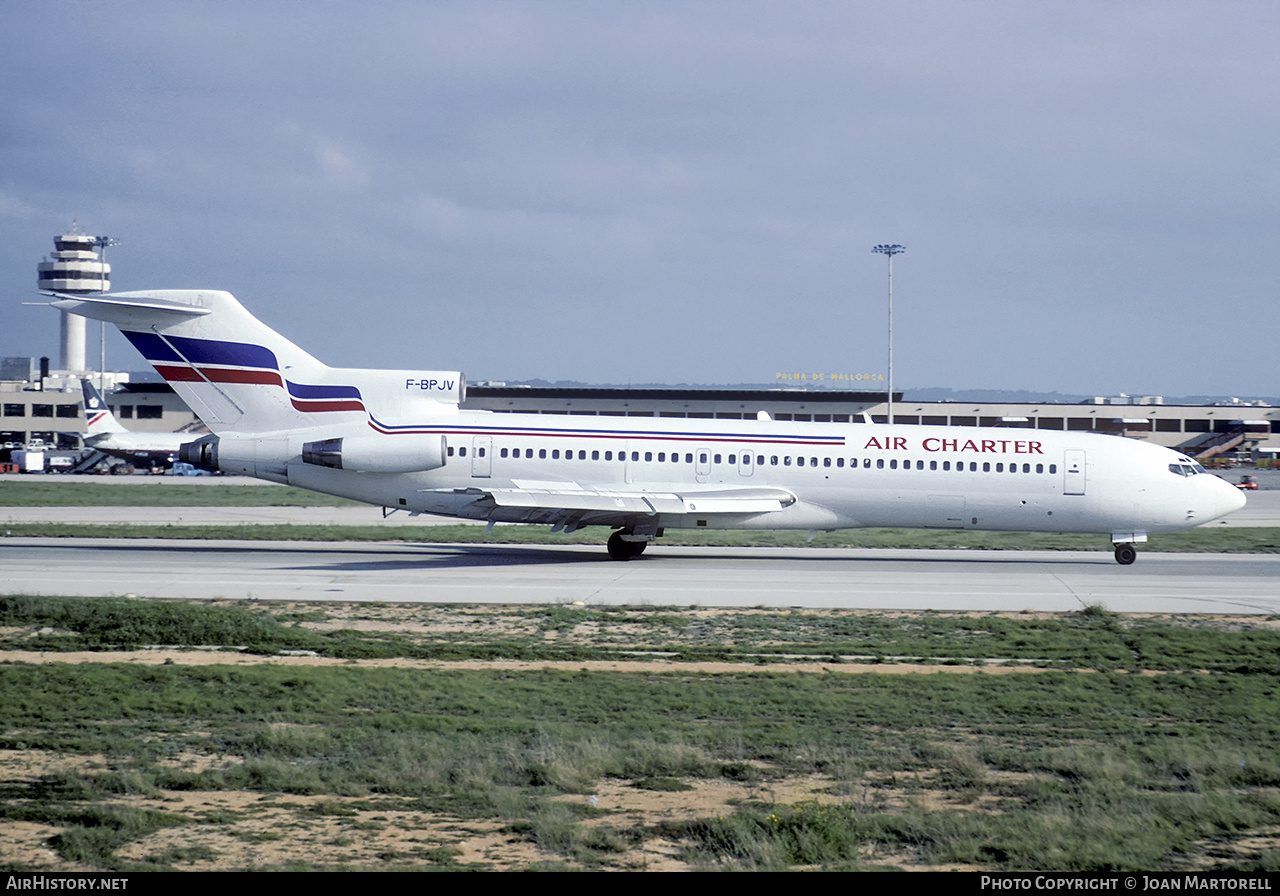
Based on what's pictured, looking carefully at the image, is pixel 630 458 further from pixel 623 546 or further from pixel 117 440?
pixel 117 440

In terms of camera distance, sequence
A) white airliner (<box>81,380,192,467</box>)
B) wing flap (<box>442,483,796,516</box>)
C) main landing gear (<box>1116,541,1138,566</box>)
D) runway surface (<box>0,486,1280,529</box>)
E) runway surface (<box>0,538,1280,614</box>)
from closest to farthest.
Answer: runway surface (<box>0,538,1280,614</box>) < wing flap (<box>442,483,796,516</box>) < main landing gear (<box>1116,541,1138,566</box>) < runway surface (<box>0,486,1280,529</box>) < white airliner (<box>81,380,192,467</box>)

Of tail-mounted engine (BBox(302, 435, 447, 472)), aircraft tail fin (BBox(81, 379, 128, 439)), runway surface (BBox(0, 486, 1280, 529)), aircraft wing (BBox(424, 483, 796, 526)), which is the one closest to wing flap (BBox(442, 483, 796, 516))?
aircraft wing (BBox(424, 483, 796, 526))

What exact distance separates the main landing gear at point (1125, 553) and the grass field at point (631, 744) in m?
11.0

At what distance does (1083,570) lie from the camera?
31109 millimetres

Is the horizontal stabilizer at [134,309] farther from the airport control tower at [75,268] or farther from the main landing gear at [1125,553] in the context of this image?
the airport control tower at [75,268]

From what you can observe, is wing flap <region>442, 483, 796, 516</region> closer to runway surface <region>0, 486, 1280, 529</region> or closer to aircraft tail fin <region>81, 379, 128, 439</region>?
runway surface <region>0, 486, 1280, 529</region>

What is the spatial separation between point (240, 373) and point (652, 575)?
13.3 meters

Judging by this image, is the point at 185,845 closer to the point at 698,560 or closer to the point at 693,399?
the point at 698,560

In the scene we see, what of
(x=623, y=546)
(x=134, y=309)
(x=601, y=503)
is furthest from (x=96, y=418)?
(x=601, y=503)

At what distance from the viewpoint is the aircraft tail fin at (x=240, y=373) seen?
3291 cm

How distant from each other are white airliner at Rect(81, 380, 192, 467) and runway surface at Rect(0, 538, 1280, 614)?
4324cm

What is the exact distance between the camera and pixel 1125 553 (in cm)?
3250

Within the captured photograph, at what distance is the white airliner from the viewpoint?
7706 cm

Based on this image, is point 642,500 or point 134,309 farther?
point 134,309
